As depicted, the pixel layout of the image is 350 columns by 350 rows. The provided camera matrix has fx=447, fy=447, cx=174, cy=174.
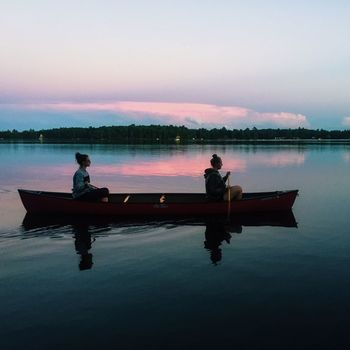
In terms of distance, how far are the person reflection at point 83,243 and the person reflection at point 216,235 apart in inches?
132

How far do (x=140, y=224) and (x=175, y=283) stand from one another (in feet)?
22.3

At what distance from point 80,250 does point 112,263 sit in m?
1.79

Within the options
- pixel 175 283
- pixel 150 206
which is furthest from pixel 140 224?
pixel 175 283

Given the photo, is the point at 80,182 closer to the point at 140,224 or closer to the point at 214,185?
the point at 140,224

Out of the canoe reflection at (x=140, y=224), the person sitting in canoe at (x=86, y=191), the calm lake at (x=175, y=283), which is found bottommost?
the canoe reflection at (x=140, y=224)

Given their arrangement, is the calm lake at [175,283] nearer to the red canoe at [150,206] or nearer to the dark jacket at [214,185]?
the red canoe at [150,206]

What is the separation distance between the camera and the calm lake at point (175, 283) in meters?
7.54

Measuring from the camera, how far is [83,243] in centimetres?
1395

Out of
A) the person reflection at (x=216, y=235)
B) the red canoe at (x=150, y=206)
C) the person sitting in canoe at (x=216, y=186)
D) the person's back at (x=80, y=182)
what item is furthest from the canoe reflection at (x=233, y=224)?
the person's back at (x=80, y=182)

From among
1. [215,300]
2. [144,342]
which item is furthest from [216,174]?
[144,342]

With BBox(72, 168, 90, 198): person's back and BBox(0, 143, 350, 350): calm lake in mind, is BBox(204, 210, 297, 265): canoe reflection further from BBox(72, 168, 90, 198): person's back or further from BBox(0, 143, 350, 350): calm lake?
BBox(72, 168, 90, 198): person's back

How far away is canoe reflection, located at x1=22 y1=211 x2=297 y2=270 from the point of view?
14.9 m

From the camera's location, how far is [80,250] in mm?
13008

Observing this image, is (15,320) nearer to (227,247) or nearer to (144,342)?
(144,342)
